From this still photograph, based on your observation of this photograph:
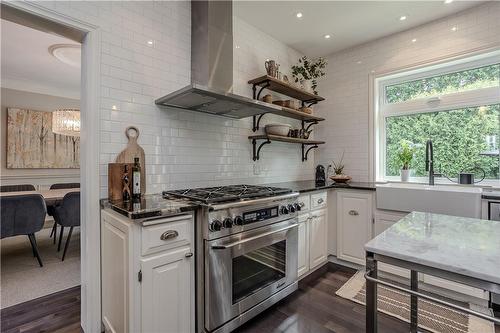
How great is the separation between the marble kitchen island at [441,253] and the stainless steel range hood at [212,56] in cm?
145

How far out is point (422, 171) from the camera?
299cm

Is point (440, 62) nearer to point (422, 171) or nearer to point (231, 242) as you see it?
point (422, 171)

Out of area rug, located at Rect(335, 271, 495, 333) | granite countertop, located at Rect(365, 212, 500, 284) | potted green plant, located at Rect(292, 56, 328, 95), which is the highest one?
potted green plant, located at Rect(292, 56, 328, 95)

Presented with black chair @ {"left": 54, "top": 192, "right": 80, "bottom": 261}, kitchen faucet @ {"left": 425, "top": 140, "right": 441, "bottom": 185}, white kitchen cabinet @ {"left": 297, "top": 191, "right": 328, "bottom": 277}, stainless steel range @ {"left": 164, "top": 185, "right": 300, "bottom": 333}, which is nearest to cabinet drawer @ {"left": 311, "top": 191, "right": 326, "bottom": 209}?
white kitchen cabinet @ {"left": 297, "top": 191, "right": 328, "bottom": 277}

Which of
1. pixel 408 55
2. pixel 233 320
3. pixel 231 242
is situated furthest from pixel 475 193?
pixel 233 320

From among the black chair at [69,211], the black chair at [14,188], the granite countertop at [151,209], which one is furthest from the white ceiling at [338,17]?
the black chair at [14,188]

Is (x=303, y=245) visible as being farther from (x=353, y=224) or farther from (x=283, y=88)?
(x=283, y=88)

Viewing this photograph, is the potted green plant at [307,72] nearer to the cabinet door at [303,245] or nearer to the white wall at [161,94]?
the white wall at [161,94]

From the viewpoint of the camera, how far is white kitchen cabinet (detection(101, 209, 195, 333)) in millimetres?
1328

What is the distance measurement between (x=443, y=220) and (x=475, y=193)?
3.37 ft

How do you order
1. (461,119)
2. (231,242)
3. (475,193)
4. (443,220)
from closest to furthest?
1. (443,220)
2. (231,242)
3. (475,193)
4. (461,119)

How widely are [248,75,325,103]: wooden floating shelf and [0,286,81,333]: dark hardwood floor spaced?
8.78 ft

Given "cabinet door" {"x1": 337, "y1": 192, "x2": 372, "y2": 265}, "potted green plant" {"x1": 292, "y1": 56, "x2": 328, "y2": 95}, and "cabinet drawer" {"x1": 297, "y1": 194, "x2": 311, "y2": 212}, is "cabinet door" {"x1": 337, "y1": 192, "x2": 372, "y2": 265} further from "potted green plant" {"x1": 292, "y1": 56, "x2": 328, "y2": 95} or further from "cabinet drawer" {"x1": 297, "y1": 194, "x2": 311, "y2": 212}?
"potted green plant" {"x1": 292, "y1": 56, "x2": 328, "y2": 95}

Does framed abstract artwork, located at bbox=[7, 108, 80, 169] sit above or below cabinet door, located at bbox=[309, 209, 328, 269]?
above
